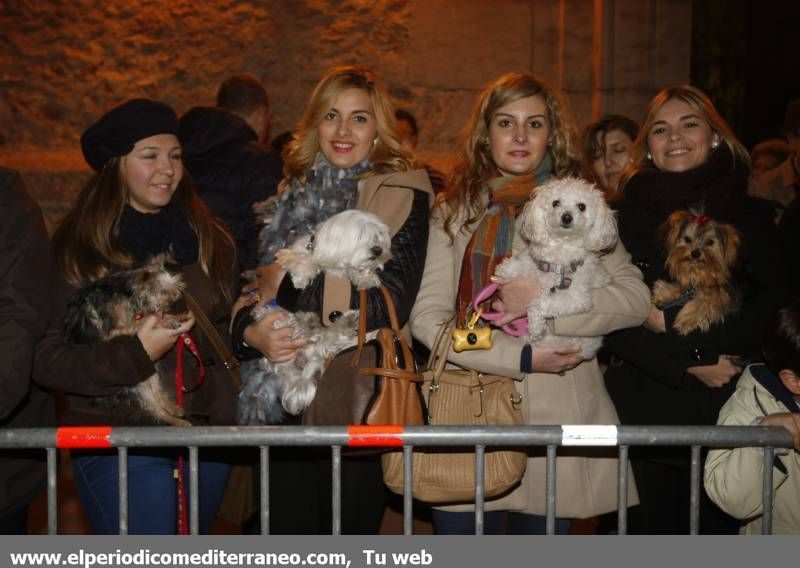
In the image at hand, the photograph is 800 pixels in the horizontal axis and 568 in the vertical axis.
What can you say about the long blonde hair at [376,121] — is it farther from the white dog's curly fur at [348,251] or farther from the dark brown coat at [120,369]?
the dark brown coat at [120,369]

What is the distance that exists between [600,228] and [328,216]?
43.3 inches

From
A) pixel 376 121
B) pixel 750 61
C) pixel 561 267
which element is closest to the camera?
pixel 561 267

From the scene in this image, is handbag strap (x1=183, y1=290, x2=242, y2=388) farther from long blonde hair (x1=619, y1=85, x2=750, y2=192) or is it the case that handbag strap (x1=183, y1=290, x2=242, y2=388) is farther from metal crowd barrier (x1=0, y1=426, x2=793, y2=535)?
long blonde hair (x1=619, y1=85, x2=750, y2=192)

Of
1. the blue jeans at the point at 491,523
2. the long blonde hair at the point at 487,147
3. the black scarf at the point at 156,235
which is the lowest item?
the blue jeans at the point at 491,523

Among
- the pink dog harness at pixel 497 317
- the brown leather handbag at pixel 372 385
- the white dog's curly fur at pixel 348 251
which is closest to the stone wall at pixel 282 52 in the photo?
the white dog's curly fur at pixel 348 251

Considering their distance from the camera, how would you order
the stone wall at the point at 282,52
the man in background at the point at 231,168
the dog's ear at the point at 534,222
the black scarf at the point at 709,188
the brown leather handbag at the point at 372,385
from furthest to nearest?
1. the stone wall at the point at 282,52
2. the man in background at the point at 231,168
3. the black scarf at the point at 709,188
4. the dog's ear at the point at 534,222
5. the brown leather handbag at the point at 372,385

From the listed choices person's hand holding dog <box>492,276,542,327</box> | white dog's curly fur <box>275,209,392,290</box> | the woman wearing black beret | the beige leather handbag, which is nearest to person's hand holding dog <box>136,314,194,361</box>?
A: the woman wearing black beret

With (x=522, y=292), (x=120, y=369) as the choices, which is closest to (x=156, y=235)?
(x=120, y=369)

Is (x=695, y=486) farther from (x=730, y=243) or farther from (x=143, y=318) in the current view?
(x=143, y=318)

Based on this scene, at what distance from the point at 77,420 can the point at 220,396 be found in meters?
0.53

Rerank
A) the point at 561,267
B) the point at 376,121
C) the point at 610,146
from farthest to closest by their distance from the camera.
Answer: the point at 610,146
the point at 376,121
the point at 561,267

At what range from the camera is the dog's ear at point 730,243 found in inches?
140

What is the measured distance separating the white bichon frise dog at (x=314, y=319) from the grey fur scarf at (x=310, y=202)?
0.12m

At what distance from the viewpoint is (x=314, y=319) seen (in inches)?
141
